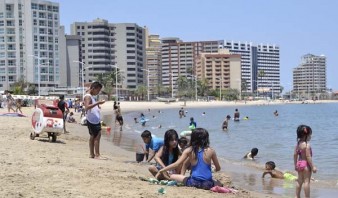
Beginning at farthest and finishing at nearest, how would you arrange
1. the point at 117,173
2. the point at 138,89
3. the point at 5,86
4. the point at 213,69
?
the point at 213,69, the point at 138,89, the point at 5,86, the point at 117,173

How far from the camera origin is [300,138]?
26.2 ft

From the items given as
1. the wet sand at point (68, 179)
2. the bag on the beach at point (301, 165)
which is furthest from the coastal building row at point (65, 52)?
the bag on the beach at point (301, 165)

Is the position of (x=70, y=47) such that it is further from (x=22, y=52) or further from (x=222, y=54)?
(x=222, y=54)

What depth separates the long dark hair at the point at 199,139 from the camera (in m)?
7.70

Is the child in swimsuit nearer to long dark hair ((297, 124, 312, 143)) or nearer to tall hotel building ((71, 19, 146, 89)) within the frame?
long dark hair ((297, 124, 312, 143))

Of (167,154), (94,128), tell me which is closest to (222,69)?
(94,128)

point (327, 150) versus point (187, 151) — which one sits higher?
point (187, 151)

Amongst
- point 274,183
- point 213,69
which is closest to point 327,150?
point 274,183

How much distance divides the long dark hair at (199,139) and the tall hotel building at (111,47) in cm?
15433

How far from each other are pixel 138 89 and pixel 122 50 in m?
18.7

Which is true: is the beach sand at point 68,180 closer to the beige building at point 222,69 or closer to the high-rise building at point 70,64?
the high-rise building at point 70,64

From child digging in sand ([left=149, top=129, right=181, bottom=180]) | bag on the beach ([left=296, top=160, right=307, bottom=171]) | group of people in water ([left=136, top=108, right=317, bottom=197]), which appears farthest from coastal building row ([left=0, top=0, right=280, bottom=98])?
bag on the beach ([left=296, top=160, right=307, bottom=171])

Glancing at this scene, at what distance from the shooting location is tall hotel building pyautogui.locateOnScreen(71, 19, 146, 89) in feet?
535

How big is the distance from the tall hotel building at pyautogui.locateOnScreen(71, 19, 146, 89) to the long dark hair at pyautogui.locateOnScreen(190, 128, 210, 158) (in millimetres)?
154330
